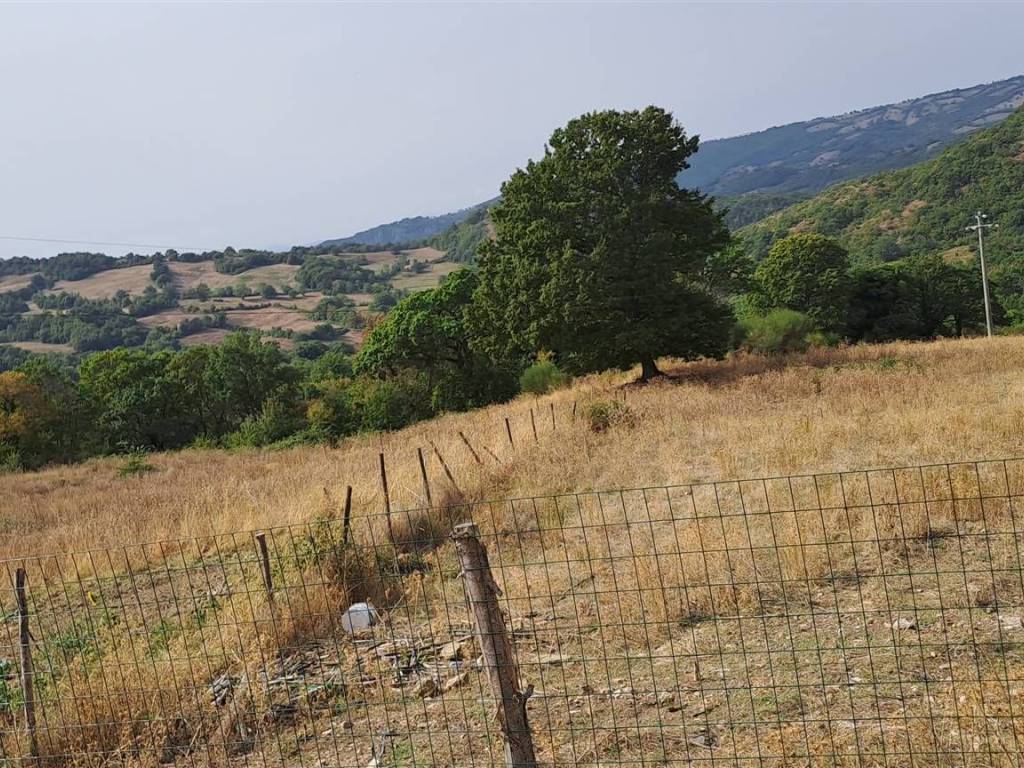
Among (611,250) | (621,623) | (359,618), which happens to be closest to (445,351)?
(611,250)

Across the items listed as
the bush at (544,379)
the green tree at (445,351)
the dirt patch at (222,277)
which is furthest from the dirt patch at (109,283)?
the bush at (544,379)

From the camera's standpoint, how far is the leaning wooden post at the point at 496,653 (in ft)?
12.5

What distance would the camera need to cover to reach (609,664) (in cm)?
586

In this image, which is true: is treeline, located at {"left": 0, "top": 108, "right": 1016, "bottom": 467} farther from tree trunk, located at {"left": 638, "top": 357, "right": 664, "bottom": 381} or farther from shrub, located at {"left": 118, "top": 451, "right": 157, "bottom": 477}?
shrub, located at {"left": 118, "top": 451, "right": 157, "bottom": 477}

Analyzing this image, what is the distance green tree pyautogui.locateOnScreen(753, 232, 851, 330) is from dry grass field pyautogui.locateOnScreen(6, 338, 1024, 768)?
31.6m

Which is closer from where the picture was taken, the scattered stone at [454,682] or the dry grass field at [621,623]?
the dry grass field at [621,623]

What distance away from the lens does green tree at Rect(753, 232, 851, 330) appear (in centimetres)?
4328

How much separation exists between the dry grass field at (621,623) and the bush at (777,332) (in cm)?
1915

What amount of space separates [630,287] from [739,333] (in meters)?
12.5

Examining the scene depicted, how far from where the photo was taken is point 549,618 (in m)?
6.80

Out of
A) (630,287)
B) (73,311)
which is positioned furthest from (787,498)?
(73,311)

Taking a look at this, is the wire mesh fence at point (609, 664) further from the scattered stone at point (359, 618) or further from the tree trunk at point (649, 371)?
the tree trunk at point (649, 371)

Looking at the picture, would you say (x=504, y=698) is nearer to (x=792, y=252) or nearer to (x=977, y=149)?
(x=792, y=252)

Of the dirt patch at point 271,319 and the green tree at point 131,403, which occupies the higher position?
the dirt patch at point 271,319
